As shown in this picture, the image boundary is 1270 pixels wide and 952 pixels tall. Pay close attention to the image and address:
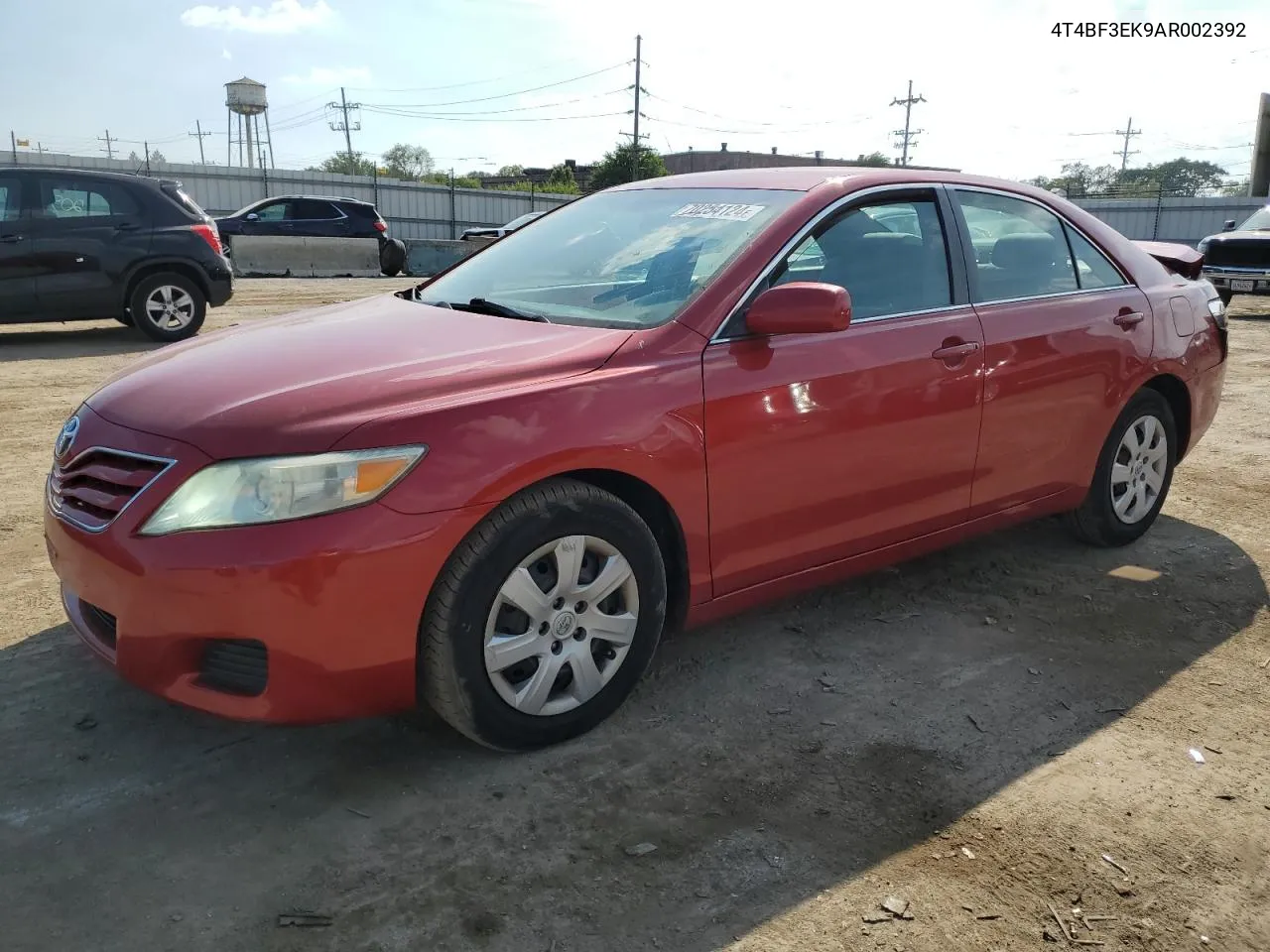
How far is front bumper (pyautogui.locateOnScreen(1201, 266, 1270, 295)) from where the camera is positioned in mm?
15344

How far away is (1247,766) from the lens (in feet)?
9.52

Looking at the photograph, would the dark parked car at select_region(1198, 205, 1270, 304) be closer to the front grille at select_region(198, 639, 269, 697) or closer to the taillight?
the taillight

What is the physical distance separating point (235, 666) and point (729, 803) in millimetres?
1282

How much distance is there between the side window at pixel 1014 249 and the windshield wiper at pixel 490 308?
65.6 inches

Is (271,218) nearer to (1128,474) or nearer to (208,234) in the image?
(208,234)

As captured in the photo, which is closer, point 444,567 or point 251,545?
point 251,545

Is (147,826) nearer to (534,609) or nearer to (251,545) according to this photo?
(251,545)

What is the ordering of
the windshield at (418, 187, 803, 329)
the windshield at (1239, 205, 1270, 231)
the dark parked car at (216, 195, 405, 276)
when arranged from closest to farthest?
the windshield at (418, 187, 803, 329) → the windshield at (1239, 205, 1270, 231) → the dark parked car at (216, 195, 405, 276)

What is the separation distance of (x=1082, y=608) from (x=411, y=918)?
9.44 feet

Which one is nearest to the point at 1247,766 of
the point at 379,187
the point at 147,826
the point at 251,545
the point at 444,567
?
the point at 444,567

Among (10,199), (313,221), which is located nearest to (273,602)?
(10,199)

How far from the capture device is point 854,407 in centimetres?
335

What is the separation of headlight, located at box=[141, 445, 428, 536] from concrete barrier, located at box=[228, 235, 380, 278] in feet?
60.4

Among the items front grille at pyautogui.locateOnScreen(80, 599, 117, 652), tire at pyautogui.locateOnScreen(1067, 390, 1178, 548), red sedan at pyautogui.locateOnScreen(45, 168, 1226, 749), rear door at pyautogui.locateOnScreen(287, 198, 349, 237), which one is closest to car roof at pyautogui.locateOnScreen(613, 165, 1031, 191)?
red sedan at pyautogui.locateOnScreen(45, 168, 1226, 749)
